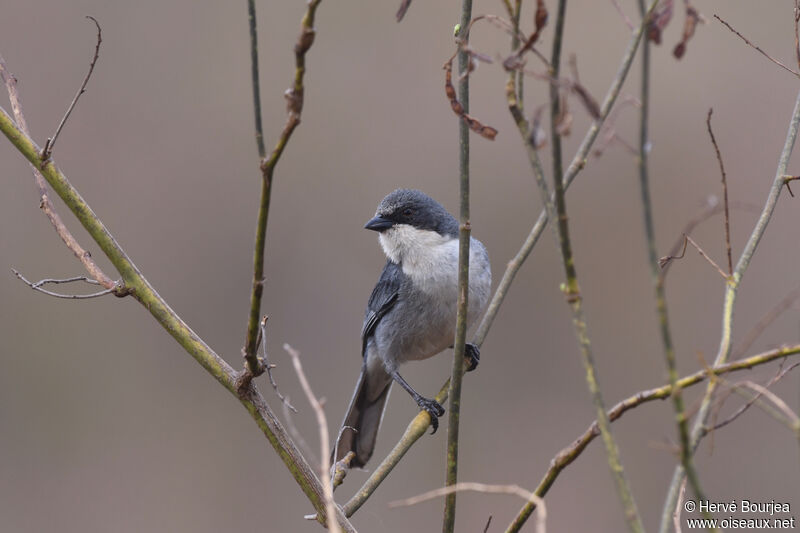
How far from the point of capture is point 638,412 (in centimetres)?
752

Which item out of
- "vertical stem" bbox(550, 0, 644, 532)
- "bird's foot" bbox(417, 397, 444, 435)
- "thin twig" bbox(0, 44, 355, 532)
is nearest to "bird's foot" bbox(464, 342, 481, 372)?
"bird's foot" bbox(417, 397, 444, 435)

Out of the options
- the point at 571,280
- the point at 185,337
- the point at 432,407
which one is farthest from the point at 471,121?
the point at 432,407

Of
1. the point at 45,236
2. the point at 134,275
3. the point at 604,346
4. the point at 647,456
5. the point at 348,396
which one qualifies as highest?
the point at 45,236

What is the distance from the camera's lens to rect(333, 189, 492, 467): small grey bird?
4.78 meters

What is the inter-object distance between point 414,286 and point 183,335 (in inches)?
106

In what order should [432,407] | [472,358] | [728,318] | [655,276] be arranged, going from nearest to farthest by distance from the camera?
1. [655,276]
2. [728,318]
3. [432,407]
4. [472,358]

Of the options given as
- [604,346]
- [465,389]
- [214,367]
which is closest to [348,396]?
[465,389]

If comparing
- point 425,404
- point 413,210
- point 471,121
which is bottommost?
point 471,121

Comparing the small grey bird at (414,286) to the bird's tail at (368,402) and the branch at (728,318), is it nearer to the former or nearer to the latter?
the bird's tail at (368,402)

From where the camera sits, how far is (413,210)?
4875 mm

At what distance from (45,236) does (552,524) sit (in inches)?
220

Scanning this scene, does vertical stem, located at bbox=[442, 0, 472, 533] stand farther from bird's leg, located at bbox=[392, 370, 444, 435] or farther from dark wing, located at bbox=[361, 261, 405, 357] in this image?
dark wing, located at bbox=[361, 261, 405, 357]

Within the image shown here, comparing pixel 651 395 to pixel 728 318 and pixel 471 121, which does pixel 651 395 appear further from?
pixel 471 121

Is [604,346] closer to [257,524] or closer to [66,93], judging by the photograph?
[257,524]
